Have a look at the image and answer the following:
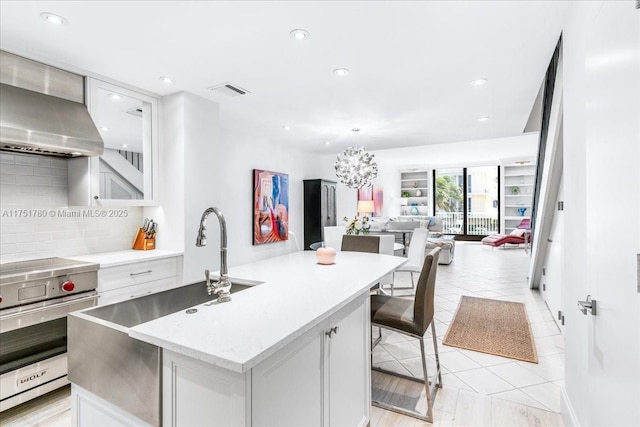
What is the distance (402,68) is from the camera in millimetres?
2834

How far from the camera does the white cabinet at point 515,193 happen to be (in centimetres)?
1120

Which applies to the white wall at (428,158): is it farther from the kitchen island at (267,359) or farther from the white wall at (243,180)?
the kitchen island at (267,359)

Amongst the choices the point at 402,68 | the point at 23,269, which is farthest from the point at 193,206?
the point at 402,68

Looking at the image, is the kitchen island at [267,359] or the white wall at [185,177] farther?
the white wall at [185,177]

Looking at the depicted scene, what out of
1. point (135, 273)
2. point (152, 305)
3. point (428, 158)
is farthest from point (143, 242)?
point (428, 158)

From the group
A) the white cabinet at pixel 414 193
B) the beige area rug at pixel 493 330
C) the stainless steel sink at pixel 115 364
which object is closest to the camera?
the stainless steel sink at pixel 115 364

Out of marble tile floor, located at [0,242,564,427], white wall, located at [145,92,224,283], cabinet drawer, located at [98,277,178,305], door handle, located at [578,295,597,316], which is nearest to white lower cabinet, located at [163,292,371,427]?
marble tile floor, located at [0,242,564,427]

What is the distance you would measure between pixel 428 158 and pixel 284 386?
10.8m

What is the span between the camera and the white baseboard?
182cm

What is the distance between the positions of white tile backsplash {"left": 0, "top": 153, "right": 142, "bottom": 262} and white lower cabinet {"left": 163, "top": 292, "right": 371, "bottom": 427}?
7.86 ft

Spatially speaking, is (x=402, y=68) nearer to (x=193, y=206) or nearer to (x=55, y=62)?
(x=193, y=206)

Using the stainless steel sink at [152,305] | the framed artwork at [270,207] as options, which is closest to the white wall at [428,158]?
the framed artwork at [270,207]

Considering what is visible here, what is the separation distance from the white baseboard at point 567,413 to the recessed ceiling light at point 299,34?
9.05 feet

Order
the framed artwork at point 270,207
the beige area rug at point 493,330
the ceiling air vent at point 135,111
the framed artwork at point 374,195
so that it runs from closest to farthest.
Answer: the beige area rug at point 493,330
the ceiling air vent at point 135,111
the framed artwork at point 270,207
the framed artwork at point 374,195
